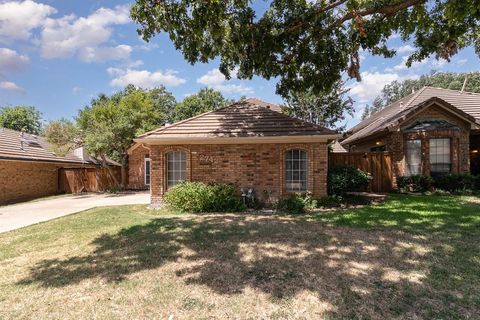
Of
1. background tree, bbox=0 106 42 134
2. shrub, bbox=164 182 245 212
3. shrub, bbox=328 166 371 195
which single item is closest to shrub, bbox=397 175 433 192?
shrub, bbox=328 166 371 195

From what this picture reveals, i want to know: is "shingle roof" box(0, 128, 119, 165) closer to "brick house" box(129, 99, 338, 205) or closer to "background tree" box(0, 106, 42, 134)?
"brick house" box(129, 99, 338, 205)

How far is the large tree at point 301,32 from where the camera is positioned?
7996 millimetres

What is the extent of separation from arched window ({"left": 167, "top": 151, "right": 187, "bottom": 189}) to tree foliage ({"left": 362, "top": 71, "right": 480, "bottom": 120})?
34752 mm

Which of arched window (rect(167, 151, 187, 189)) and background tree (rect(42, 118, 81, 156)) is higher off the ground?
background tree (rect(42, 118, 81, 156))

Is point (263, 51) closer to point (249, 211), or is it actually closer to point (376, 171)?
point (249, 211)

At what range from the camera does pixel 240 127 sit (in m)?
12.6

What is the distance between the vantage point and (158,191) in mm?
12672

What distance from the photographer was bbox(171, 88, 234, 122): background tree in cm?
4412

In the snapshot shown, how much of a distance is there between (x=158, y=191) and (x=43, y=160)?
12204mm

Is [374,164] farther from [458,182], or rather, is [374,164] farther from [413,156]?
[458,182]

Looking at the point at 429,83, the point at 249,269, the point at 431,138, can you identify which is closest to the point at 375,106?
the point at 429,83

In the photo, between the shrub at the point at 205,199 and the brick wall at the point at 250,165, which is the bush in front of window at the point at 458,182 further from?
the shrub at the point at 205,199

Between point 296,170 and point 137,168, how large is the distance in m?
17.0

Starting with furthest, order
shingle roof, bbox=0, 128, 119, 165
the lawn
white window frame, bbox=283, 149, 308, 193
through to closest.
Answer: shingle roof, bbox=0, 128, 119, 165 < white window frame, bbox=283, 149, 308, 193 < the lawn
